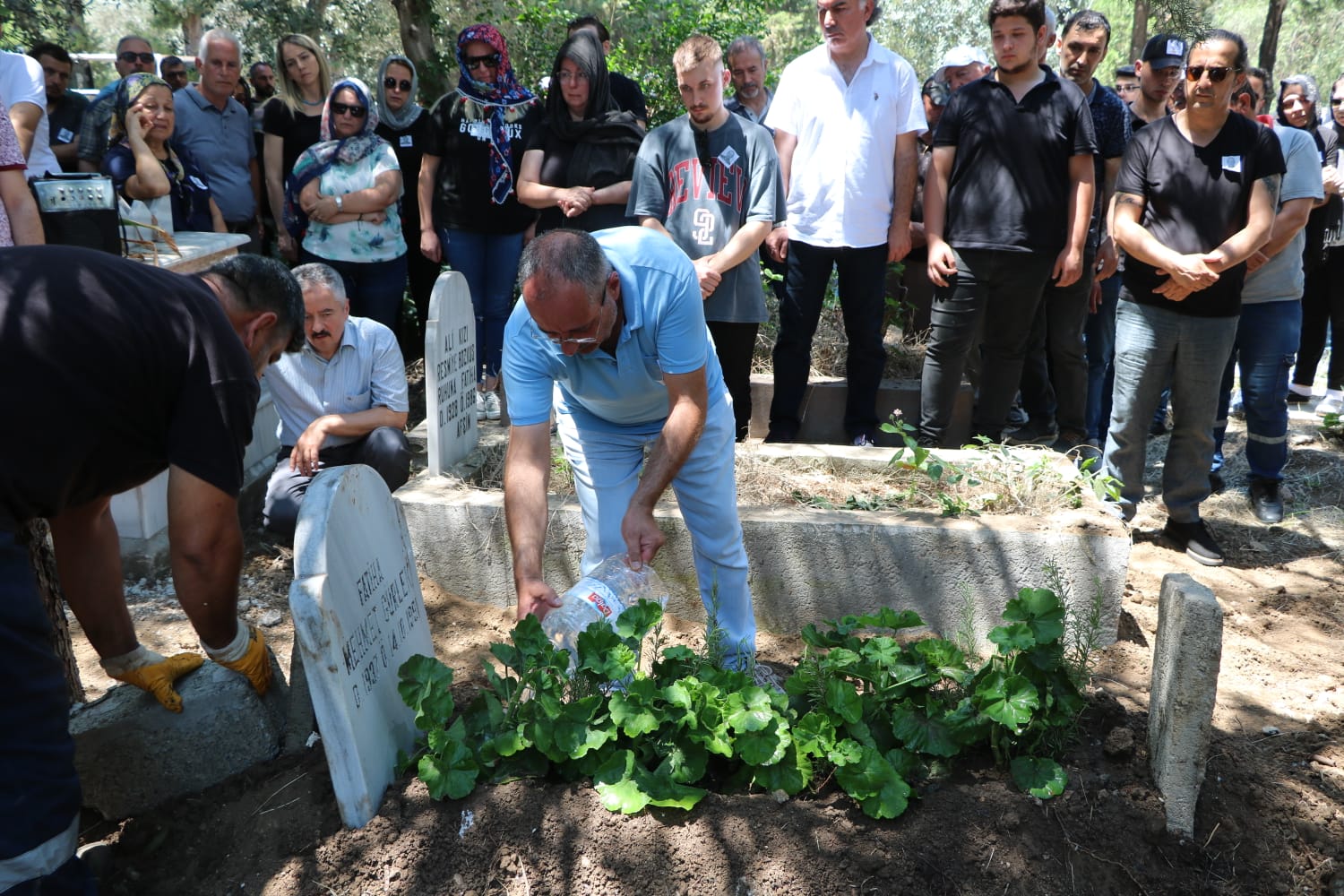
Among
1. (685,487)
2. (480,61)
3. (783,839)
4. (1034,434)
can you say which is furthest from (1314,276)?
(783,839)

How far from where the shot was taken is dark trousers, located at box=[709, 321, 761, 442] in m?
4.81

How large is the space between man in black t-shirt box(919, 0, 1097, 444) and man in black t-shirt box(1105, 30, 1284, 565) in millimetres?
324

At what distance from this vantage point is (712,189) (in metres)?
4.65

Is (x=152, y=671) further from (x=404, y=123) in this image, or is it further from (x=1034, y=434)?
(x=1034, y=434)

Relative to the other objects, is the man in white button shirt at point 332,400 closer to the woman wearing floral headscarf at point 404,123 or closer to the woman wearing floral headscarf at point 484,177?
the woman wearing floral headscarf at point 484,177

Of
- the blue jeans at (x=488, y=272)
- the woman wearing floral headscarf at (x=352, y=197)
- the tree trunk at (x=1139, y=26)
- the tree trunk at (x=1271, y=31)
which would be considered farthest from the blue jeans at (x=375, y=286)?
the tree trunk at (x=1139, y=26)

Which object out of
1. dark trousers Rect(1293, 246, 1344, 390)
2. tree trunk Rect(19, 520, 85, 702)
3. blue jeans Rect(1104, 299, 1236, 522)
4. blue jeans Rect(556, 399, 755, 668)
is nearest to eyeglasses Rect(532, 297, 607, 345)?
blue jeans Rect(556, 399, 755, 668)

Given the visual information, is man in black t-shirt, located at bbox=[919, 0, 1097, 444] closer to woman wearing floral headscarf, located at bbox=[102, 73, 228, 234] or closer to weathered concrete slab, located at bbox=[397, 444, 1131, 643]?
weathered concrete slab, located at bbox=[397, 444, 1131, 643]

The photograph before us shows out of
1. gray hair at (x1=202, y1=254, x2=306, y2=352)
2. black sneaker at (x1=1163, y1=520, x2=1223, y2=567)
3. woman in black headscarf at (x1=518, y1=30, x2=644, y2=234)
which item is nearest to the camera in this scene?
gray hair at (x1=202, y1=254, x2=306, y2=352)

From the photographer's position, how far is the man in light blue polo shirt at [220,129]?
19.4 feet

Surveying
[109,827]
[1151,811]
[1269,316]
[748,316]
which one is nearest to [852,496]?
[748,316]

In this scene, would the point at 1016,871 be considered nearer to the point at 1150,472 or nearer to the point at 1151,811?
the point at 1151,811

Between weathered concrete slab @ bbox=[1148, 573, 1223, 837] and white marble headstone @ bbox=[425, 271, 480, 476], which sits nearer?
weathered concrete slab @ bbox=[1148, 573, 1223, 837]

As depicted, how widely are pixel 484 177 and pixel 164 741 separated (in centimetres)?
364
